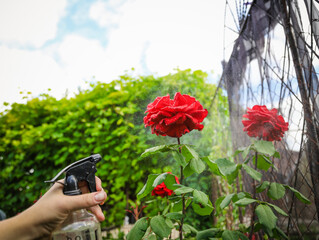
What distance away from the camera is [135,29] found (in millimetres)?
3252

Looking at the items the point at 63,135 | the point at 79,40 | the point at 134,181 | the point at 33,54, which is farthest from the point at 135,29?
the point at 134,181

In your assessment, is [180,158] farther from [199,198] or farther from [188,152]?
[199,198]

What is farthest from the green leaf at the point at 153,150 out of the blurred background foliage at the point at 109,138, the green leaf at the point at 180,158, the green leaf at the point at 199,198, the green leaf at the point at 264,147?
the blurred background foliage at the point at 109,138

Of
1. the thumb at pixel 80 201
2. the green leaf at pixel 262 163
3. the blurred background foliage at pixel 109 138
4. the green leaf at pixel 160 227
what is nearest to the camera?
the thumb at pixel 80 201

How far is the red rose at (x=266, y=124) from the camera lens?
102 cm

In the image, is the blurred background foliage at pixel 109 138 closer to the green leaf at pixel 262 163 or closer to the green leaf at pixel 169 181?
the green leaf at pixel 262 163

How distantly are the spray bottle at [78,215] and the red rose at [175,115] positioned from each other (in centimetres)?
32

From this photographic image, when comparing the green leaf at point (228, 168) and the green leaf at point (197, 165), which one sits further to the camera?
the green leaf at point (228, 168)

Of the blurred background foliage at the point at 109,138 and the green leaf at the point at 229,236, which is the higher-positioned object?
the blurred background foliage at the point at 109,138

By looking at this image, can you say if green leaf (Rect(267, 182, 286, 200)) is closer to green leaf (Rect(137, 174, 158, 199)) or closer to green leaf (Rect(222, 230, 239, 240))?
green leaf (Rect(222, 230, 239, 240))

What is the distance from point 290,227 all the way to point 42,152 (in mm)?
3162

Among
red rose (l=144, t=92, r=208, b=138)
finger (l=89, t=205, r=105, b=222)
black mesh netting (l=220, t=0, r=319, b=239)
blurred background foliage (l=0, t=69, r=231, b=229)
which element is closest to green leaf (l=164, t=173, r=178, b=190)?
red rose (l=144, t=92, r=208, b=138)

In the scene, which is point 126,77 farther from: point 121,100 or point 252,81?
point 252,81

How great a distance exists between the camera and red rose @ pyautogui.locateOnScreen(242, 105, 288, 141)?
3.36 feet
